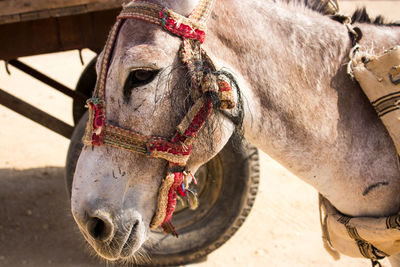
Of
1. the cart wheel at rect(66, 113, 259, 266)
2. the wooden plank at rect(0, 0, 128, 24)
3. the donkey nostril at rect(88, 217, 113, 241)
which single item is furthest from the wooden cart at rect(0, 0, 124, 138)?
the donkey nostril at rect(88, 217, 113, 241)

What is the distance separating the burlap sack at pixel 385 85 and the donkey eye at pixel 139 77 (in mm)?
946

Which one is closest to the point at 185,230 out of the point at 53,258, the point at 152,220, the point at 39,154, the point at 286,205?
the point at 53,258

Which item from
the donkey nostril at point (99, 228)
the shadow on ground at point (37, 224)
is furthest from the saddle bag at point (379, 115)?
the shadow on ground at point (37, 224)

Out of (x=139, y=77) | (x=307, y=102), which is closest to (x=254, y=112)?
(x=307, y=102)

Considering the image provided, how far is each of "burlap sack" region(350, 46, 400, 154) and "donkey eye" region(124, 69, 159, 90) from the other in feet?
3.10

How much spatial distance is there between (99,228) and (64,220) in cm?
278

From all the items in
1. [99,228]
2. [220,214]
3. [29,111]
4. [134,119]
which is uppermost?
[134,119]

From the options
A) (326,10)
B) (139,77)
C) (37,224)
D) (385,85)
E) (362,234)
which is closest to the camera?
(139,77)

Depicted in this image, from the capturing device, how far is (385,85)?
1804mm

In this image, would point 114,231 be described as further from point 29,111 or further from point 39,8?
point 29,111

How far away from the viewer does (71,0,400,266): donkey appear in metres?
1.65

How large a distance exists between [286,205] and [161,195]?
3384 mm

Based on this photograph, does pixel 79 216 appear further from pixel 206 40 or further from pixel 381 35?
pixel 381 35

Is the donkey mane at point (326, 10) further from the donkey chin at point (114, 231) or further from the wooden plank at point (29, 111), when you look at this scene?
the wooden plank at point (29, 111)
